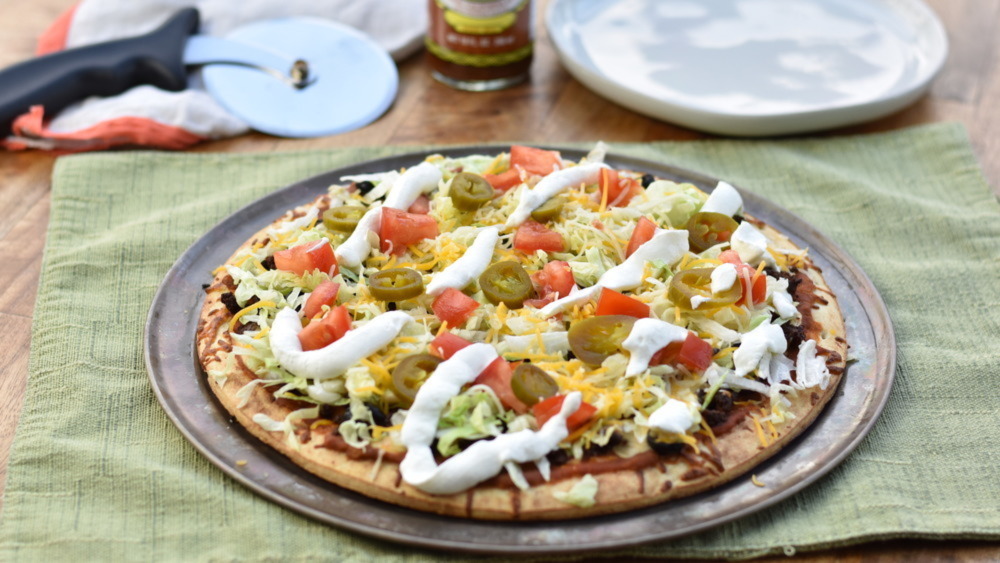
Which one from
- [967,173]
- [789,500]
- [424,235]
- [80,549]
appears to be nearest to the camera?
[80,549]

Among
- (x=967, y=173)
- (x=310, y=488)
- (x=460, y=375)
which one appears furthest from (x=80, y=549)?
(x=967, y=173)

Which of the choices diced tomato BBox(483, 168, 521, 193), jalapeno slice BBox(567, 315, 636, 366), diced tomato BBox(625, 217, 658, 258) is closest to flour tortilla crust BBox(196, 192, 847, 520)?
jalapeno slice BBox(567, 315, 636, 366)

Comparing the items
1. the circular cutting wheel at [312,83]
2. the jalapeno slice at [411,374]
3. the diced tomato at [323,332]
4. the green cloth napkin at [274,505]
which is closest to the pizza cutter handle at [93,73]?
the circular cutting wheel at [312,83]

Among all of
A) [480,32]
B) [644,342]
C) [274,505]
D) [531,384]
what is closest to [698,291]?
[644,342]

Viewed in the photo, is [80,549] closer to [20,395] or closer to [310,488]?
[310,488]

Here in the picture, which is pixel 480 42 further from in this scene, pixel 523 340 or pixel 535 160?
pixel 523 340
